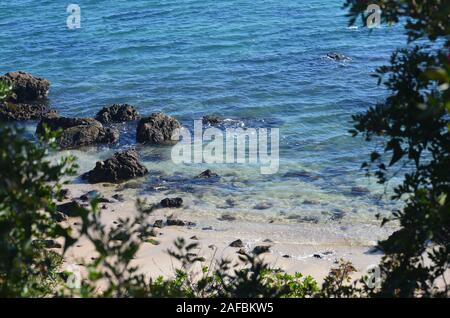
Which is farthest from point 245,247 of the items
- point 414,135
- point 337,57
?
point 337,57

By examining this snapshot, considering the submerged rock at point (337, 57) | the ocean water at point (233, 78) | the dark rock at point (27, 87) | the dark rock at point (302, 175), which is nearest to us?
the ocean water at point (233, 78)

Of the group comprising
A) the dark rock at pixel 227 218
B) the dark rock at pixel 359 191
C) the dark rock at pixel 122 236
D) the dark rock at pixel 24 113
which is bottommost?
the dark rock at pixel 227 218

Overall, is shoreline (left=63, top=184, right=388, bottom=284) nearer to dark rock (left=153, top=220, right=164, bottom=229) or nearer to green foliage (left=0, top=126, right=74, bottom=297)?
dark rock (left=153, top=220, right=164, bottom=229)

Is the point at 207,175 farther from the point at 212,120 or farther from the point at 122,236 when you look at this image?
the point at 122,236

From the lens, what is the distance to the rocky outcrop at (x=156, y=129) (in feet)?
62.8

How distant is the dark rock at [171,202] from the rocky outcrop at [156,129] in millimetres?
4391

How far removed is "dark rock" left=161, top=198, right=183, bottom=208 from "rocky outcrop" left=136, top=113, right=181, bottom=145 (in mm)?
4391

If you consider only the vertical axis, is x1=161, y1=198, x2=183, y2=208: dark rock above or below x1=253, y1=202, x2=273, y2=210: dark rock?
above

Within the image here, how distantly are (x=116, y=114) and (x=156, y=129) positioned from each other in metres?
2.11

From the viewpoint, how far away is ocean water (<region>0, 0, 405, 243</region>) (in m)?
15.6

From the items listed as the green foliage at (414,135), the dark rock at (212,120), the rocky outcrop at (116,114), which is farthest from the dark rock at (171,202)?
the green foliage at (414,135)

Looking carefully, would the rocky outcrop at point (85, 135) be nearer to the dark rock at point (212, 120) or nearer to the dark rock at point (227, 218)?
the dark rock at point (212, 120)

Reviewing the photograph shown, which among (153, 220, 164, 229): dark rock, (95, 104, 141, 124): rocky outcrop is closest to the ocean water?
(95, 104, 141, 124): rocky outcrop

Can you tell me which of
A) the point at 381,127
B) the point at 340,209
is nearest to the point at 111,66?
the point at 340,209
